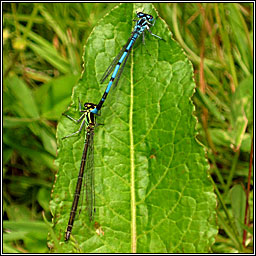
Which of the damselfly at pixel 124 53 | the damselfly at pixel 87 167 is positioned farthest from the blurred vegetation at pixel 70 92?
the damselfly at pixel 124 53

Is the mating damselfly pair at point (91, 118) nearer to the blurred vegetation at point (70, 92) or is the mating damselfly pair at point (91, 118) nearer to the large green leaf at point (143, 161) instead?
the large green leaf at point (143, 161)

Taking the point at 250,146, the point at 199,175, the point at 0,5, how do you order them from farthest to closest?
1. the point at 0,5
2. the point at 250,146
3. the point at 199,175

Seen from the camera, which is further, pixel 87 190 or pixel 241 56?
pixel 241 56

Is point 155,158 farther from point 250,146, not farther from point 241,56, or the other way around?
point 241,56

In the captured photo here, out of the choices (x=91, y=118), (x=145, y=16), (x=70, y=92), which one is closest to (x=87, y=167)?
(x=91, y=118)

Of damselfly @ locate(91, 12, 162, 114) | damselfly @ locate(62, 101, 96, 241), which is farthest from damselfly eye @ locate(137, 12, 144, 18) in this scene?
damselfly @ locate(62, 101, 96, 241)

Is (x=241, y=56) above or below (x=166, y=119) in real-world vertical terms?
above

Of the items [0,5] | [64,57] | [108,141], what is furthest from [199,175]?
[0,5]
